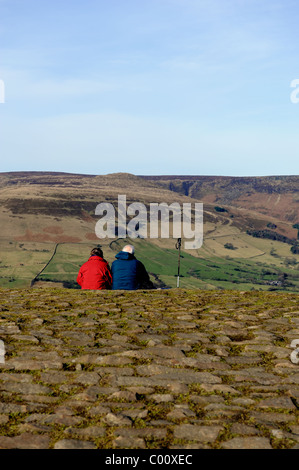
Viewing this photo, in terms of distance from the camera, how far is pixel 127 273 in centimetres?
1309

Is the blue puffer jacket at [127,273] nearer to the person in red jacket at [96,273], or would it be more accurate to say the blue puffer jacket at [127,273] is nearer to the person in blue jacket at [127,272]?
the person in blue jacket at [127,272]

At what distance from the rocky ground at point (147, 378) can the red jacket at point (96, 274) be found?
2.85m

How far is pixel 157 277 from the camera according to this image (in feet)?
325

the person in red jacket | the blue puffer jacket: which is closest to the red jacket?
the person in red jacket

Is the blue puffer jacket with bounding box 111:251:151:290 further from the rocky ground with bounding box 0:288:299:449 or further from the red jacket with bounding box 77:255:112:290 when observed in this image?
the rocky ground with bounding box 0:288:299:449

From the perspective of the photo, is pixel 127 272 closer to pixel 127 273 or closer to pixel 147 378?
pixel 127 273

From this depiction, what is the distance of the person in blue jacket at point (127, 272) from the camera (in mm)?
13016

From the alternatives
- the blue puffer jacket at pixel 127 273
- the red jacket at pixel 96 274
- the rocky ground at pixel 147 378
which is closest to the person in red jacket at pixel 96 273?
the red jacket at pixel 96 274

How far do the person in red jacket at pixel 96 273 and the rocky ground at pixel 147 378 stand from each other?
112 inches

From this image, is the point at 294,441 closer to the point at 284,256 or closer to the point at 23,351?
the point at 23,351

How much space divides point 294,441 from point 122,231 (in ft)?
463

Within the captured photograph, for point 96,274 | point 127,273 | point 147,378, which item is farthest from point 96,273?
point 147,378

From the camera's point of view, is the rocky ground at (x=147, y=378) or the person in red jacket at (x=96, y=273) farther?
the person in red jacket at (x=96, y=273)
